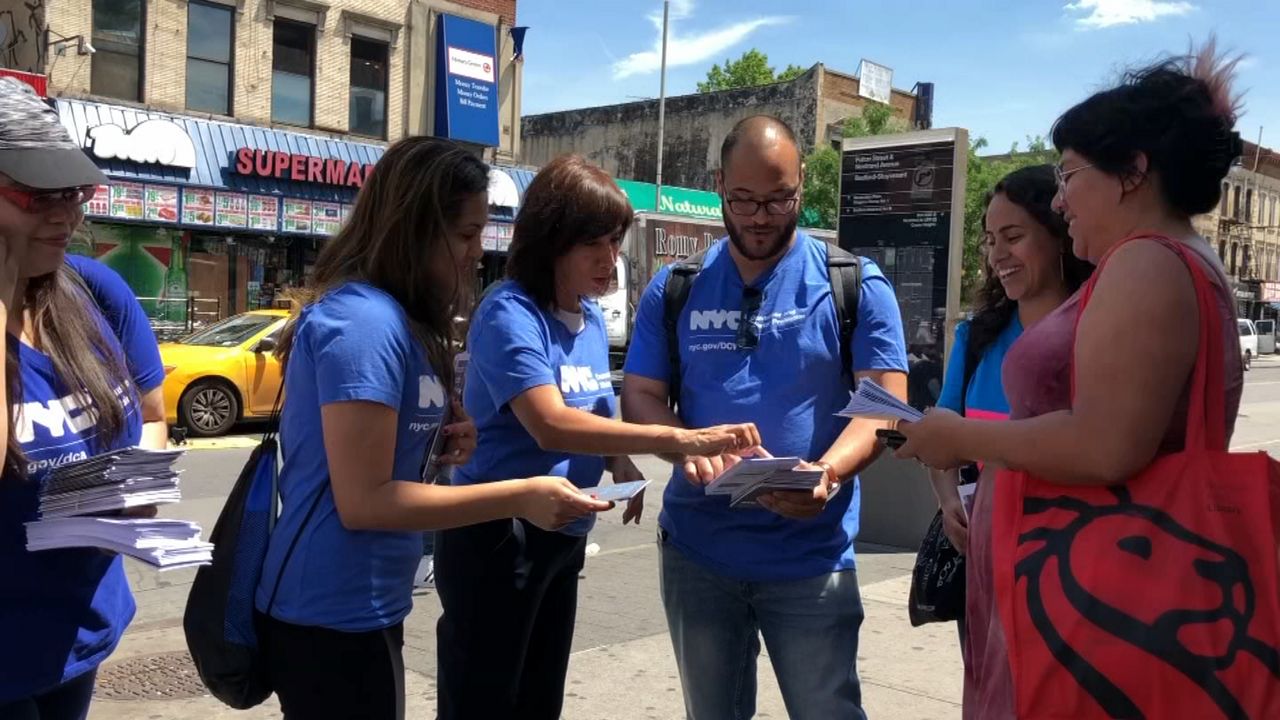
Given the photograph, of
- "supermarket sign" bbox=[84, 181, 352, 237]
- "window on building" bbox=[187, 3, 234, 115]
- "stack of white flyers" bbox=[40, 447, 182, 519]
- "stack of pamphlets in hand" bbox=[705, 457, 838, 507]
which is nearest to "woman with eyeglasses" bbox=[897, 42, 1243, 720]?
"stack of pamphlets in hand" bbox=[705, 457, 838, 507]

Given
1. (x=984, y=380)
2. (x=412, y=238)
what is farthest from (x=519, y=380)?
(x=984, y=380)

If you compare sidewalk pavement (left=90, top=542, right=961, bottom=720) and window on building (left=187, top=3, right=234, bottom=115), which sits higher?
window on building (left=187, top=3, right=234, bottom=115)

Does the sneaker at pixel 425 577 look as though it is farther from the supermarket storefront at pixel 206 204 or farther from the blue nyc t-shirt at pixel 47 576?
the supermarket storefront at pixel 206 204

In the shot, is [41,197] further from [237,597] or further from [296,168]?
[296,168]

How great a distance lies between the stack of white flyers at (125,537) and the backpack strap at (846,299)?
168 centimetres

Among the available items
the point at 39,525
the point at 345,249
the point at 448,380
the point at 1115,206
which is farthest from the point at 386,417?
the point at 1115,206

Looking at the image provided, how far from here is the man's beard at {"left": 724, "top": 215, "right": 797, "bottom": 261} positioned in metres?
2.96

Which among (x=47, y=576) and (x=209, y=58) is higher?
(x=209, y=58)

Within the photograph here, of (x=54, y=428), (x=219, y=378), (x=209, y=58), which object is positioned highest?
Result: (x=209, y=58)

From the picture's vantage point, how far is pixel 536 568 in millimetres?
2871

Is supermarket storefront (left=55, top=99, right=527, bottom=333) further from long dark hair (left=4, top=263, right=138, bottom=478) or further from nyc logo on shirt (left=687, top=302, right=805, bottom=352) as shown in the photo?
long dark hair (left=4, top=263, right=138, bottom=478)

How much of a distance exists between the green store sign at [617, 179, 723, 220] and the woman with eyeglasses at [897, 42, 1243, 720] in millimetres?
26016

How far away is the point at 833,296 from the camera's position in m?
Answer: 2.95

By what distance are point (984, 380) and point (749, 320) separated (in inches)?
38.9
